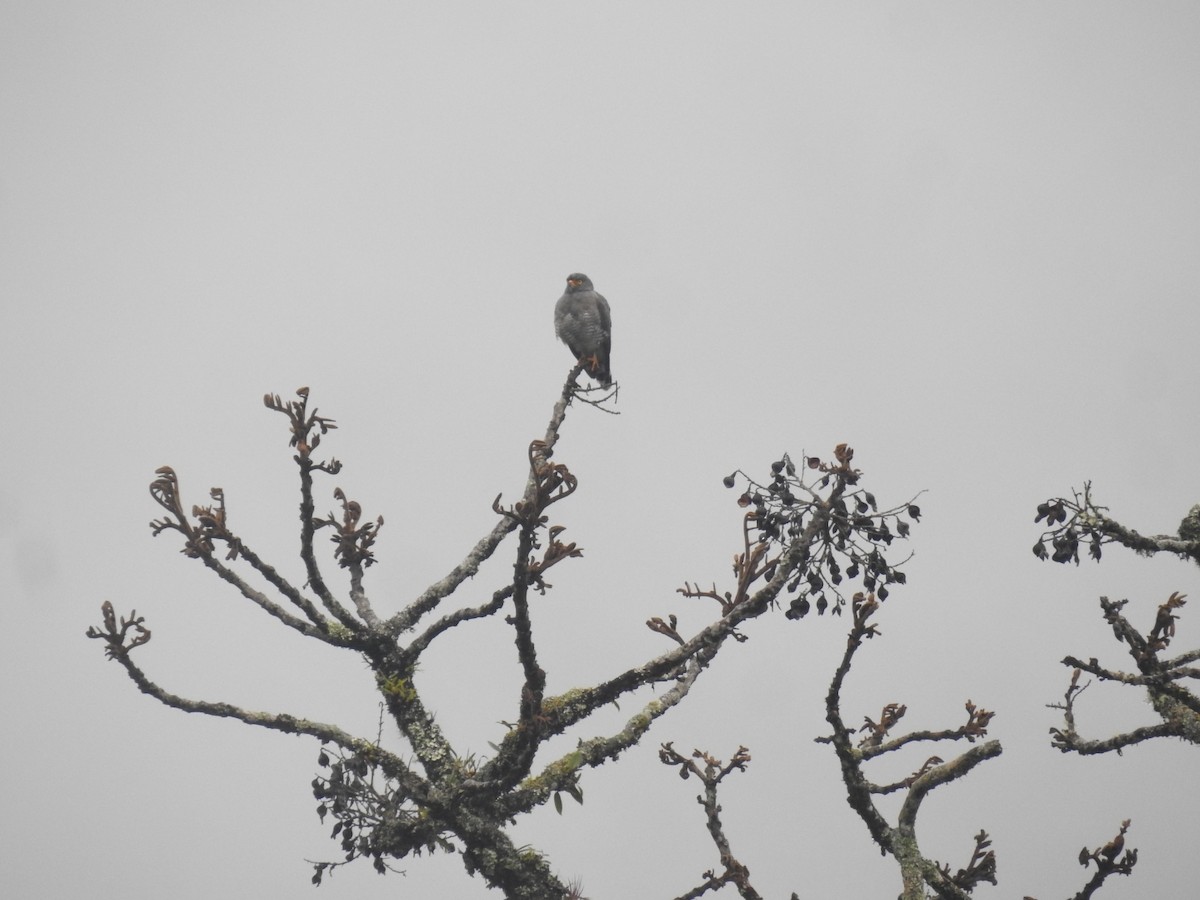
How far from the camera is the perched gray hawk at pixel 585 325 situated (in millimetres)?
19031

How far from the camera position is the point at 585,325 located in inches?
748

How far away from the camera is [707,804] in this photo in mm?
7715

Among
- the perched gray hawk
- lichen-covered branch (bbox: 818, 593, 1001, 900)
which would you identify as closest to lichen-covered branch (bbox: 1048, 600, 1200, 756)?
lichen-covered branch (bbox: 818, 593, 1001, 900)

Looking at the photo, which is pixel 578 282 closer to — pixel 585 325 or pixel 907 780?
pixel 585 325

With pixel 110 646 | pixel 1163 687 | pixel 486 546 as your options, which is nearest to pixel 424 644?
pixel 486 546

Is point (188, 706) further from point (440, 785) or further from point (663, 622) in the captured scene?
point (663, 622)

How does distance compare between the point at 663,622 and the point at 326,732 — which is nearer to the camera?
the point at 663,622

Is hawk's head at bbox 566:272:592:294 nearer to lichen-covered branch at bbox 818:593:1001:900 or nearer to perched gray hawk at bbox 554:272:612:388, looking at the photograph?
perched gray hawk at bbox 554:272:612:388

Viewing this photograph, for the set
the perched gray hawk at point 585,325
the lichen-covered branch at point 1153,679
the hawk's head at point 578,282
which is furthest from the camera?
the hawk's head at point 578,282

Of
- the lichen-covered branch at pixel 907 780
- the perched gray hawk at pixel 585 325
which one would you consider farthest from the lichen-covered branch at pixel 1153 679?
the perched gray hawk at pixel 585 325

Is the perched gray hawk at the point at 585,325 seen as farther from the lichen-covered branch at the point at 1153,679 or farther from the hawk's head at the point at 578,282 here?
the lichen-covered branch at the point at 1153,679

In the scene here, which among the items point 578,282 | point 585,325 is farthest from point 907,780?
point 578,282

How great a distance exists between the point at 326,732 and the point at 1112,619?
5.51 meters

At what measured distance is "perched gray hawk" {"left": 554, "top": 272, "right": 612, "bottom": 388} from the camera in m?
19.0
